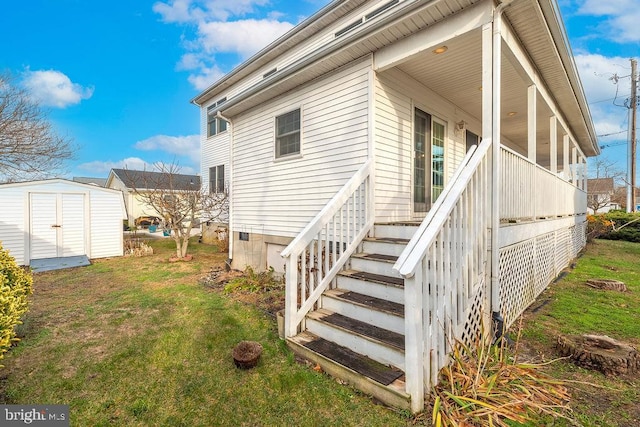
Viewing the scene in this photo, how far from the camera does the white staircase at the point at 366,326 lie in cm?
259

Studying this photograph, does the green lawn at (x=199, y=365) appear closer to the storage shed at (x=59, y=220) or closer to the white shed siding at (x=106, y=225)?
the storage shed at (x=59, y=220)

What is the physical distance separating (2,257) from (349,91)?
5525 mm

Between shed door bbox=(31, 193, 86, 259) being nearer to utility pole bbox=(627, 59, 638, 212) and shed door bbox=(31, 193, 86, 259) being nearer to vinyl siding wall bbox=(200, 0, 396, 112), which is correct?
vinyl siding wall bbox=(200, 0, 396, 112)

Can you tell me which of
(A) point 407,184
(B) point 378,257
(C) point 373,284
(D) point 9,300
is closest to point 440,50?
(A) point 407,184

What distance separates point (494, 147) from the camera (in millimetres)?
3539

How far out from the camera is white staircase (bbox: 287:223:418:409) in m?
2.59

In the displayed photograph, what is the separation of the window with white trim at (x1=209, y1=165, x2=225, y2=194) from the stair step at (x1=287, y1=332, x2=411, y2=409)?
37.6ft

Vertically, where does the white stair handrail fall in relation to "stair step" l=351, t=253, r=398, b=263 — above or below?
above

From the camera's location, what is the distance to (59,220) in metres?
9.28

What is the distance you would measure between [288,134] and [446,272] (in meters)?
4.61

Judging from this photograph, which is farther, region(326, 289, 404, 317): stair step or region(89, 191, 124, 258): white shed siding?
region(89, 191, 124, 258): white shed siding

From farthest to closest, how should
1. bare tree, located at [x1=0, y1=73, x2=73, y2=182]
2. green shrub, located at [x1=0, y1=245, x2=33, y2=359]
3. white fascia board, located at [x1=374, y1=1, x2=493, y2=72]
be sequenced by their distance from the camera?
1. bare tree, located at [x1=0, y1=73, x2=73, y2=182]
2. white fascia board, located at [x1=374, y1=1, x2=493, y2=72]
3. green shrub, located at [x1=0, y1=245, x2=33, y2=359]

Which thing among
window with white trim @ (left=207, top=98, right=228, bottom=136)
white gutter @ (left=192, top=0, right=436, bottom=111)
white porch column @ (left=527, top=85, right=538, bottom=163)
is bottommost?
white porch column @ (left=527, top=85, right=538, bottom=163)

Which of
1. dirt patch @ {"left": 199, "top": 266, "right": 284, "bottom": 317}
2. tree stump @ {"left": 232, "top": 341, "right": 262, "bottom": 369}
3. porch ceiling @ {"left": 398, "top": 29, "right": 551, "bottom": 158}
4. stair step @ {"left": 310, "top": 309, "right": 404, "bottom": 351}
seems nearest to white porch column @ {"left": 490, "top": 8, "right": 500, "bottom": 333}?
porch ceiling @ {"left": 398, "top": 29, "right": 551, "bottom": 158}
